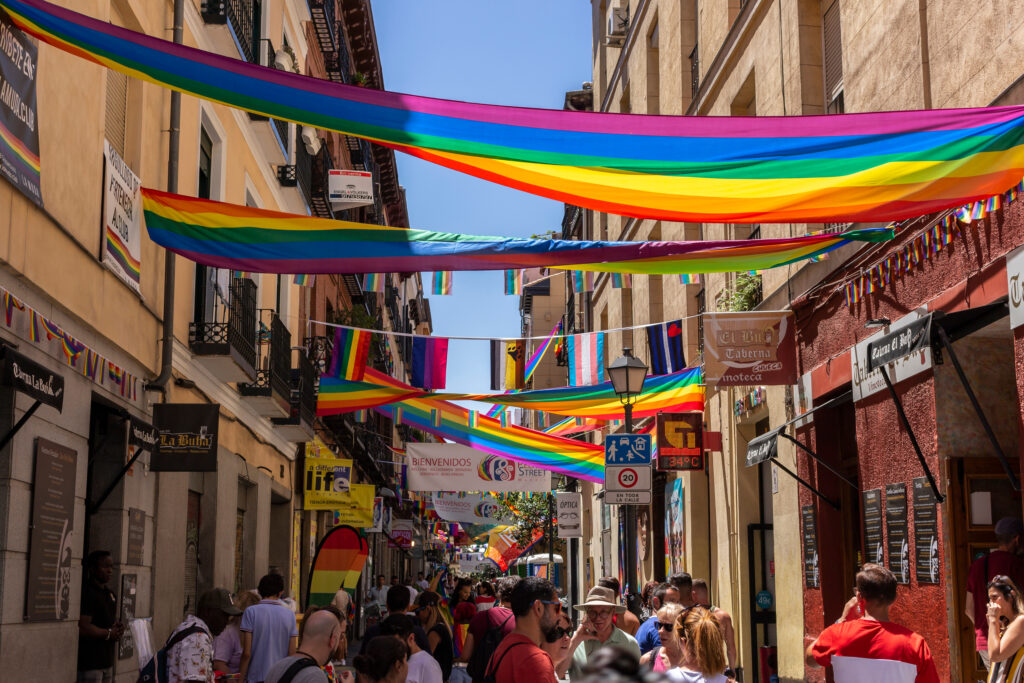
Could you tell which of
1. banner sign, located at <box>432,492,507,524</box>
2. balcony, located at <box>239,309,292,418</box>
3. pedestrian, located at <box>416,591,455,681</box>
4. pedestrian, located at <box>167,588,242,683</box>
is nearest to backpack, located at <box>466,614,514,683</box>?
pedestrian, located at <box>416,591,455,681</box>

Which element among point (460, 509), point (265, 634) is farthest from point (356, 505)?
point (265, 634)

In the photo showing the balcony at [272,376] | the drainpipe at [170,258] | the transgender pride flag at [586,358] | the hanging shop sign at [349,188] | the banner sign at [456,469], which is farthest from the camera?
the hanging shop sign at [349,188]

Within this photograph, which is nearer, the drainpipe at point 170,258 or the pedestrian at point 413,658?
the pedestrian at point 413,658

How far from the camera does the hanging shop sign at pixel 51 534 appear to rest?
872 centimetres

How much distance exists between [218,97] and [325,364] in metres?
18.6

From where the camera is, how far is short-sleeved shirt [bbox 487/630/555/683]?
599cm

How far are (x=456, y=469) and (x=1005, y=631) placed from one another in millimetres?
18226

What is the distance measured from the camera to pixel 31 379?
299 inches

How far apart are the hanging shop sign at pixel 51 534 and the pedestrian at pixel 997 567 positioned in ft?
22.4

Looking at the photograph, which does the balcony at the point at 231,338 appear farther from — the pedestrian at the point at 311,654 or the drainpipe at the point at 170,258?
the pedestrian at the point at 311,654

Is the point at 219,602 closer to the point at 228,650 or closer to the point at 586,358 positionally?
the point at 228,650

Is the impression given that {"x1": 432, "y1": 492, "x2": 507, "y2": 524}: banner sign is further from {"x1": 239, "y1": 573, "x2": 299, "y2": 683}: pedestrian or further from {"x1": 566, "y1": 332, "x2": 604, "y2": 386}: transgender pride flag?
{"x1": 239, "y1": 573, "x2": 299, "y2": 683}: pedestrian

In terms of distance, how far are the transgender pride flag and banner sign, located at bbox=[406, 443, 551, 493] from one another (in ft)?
16.9

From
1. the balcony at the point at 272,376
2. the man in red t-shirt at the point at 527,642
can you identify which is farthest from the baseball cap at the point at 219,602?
the balcony at the point at 272,376
